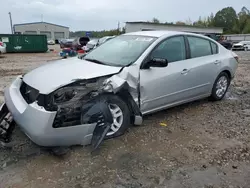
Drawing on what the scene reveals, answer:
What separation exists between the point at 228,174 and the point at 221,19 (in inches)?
2839

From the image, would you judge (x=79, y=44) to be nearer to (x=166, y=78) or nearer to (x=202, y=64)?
(x=202, y=64)

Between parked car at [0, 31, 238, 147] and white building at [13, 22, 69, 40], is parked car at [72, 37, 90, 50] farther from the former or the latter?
white building at [13, 22, 69, 40]

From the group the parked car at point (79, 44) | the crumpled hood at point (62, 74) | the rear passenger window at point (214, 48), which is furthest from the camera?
the parked car at point (79, 44)

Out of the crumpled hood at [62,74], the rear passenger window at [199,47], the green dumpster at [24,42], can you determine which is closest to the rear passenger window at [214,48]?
the rear passenger window at [199,47]

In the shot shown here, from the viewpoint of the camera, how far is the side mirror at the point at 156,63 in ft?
12.6

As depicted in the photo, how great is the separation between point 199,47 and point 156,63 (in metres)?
1.53

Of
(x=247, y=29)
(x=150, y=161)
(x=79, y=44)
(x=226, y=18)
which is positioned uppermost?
(x=226, y=18)

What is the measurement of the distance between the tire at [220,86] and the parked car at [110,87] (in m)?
0.21

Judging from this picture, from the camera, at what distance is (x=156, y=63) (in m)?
3.85

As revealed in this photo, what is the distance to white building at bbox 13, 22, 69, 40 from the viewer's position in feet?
224

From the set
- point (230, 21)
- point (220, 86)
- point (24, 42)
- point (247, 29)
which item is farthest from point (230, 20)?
point (220, 86)

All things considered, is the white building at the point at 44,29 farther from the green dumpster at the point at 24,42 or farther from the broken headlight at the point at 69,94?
the broken headlight at the point at 69,94

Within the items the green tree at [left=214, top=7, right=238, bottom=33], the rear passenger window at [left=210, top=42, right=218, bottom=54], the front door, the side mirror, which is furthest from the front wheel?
the green tree at [left=214, top=7, right=238, bottom=33]

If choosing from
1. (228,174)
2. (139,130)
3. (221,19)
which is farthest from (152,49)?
(221,19)
